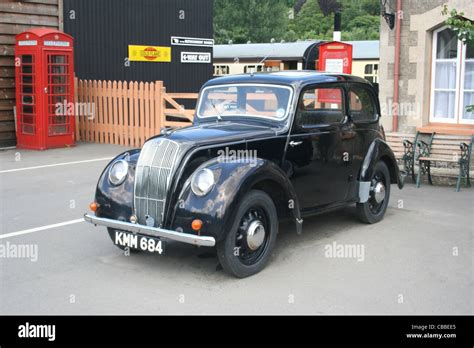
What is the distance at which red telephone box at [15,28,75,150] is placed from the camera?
1378 centimetres

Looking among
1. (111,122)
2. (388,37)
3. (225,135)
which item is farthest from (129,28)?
(225,135)

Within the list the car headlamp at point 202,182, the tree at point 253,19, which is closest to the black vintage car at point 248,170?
the car headlamp at point 202,182

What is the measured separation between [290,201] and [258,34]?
59680 mm

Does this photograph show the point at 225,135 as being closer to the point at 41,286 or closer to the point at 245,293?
the point at 245,293

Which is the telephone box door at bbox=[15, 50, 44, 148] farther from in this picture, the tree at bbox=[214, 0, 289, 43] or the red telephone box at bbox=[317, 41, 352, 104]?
the tree at bbox=[214, 0, 289, 43]

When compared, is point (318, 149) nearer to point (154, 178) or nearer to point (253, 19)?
point (154, 178)

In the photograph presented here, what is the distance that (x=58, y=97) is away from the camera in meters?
14.3

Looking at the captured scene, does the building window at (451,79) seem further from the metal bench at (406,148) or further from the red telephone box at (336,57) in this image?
the red telephone box at (336,57)

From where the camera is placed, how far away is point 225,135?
633 cm

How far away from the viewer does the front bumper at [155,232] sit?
215 inches

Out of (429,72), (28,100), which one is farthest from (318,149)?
(28,100)

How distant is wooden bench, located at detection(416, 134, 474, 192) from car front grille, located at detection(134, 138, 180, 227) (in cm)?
627

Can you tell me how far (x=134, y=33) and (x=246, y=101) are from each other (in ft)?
39.9

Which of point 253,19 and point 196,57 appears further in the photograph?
point 253,19
